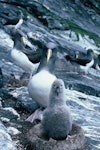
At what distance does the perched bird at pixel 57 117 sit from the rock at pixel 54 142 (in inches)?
5.0

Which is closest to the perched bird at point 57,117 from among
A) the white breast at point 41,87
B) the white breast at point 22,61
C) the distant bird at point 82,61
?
the white breast at point 41,87

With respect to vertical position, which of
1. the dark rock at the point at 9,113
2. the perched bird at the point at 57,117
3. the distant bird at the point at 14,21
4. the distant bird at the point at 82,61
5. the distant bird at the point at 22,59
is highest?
the perched bird at the point at 57,117

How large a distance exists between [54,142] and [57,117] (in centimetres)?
42

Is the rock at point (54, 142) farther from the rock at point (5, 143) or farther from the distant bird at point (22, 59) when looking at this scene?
the distant bird at point (22, 59)

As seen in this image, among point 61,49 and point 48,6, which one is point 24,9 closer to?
point 48,6

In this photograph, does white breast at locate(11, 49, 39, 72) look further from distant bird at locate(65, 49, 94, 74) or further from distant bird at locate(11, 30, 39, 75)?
distant bird at locate(65, 49, 94, 74)

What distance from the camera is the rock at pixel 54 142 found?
25.9ft

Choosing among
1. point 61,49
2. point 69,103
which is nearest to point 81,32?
point 61,49

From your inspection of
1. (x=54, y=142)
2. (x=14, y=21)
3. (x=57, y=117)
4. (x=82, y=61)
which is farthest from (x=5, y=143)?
(x=14, y=21)

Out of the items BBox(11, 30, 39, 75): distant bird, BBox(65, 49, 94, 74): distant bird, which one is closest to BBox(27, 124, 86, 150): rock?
BBox(11, 30, 39, 75): distant bird

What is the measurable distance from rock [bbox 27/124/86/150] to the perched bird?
126 millimetres

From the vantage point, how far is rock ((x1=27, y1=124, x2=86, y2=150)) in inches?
311

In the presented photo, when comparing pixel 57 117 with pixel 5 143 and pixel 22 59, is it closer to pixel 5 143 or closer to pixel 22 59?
pixel 5 143

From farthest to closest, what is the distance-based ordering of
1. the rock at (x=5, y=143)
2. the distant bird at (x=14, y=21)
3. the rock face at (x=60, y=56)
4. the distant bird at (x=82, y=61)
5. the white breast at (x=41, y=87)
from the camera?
the distant bird at (x=14, y=21) → the distant bird at (x=82, y=61) → the rock face at (x=60, y=56) → the white breast at (x=41, y=87) → the rock at (x=5, y=143)
